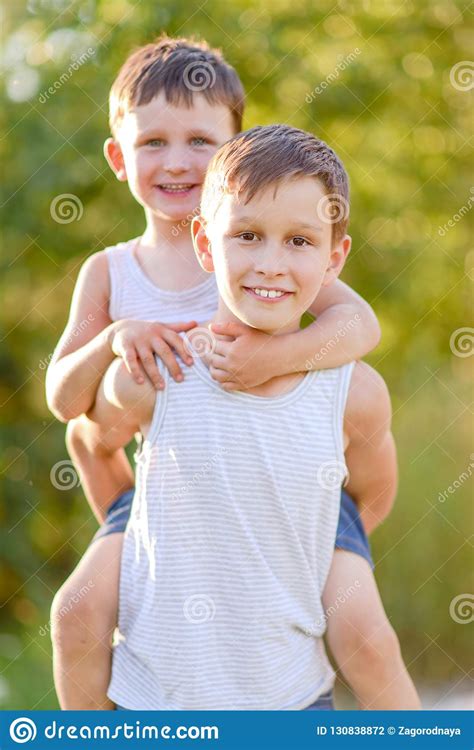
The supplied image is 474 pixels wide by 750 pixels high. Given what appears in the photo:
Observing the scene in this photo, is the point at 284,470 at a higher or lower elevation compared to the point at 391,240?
lower

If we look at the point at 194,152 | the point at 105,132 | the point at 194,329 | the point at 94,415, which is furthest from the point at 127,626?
the point at 105,132

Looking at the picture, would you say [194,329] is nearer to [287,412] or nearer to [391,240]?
[287,412]

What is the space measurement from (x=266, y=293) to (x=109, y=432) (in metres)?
0.46

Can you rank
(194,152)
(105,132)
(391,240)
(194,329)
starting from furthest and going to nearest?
(391,240)
(105,132)
(194,152)
(194,329)

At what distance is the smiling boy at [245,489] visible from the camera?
6.50 ft

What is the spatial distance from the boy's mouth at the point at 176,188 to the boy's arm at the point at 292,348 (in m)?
0.40

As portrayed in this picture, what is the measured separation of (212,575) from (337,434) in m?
0.37

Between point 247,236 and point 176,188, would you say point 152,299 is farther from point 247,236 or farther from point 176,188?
point 247,236

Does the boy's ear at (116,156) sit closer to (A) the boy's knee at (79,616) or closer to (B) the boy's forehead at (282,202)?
(B) the boy's forehead at (282,202)

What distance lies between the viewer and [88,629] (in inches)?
81.4

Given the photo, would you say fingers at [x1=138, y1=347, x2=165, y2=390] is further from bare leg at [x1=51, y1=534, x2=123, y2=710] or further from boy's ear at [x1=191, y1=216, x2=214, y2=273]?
bare leg at [x1=51, y1=534, x2=123, y2=710]

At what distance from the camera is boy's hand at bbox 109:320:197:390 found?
2053 mm

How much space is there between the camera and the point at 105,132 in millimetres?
5281

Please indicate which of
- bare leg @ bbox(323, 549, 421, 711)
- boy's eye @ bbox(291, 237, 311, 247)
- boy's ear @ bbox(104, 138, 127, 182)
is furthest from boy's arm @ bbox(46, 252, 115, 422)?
bare leg @ bbox(323, 549, 421, 711)
